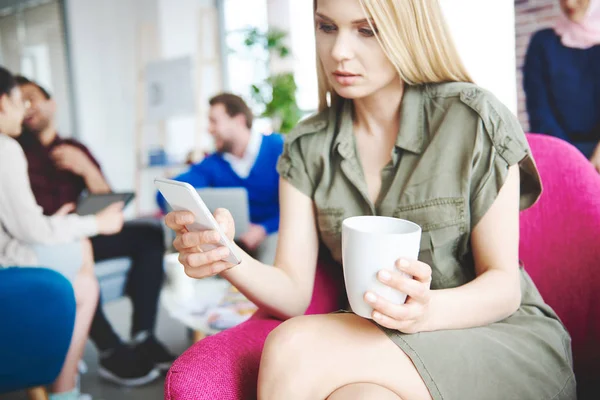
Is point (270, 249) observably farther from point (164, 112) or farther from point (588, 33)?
point (164, 112)

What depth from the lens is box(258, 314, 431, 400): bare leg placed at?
0.74 m

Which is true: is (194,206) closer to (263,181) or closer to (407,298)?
(407,298)

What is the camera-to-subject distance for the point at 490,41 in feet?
7.09

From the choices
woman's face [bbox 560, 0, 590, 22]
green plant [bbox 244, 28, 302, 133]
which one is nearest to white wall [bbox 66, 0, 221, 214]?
green plant [bbox 244, 28, 302, 133]

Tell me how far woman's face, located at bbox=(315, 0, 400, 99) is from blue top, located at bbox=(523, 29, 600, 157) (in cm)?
107

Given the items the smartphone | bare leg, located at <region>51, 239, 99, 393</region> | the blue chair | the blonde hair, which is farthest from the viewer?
bare leg, located at <region>51, 239, 99, 393</region>

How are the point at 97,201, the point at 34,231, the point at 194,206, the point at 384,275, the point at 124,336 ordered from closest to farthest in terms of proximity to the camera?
1. the point at 384,275
2. the point at 194,206
3. the point at 34,231
4. the point at 97,201
5. the point at 124,336

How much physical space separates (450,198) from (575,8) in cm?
122

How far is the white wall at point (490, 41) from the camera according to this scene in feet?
6.77

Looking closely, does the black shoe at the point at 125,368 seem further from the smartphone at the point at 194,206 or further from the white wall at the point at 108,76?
the white wall at the point at 108,76

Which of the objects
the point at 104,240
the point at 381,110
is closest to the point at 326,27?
the point at 381,110

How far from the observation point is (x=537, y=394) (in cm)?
80

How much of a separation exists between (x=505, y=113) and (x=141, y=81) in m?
4.33

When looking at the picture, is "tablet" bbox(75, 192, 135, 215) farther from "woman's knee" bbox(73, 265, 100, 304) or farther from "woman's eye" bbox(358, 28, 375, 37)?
"woman's eye" bbox(358, 28, 375, 37)
